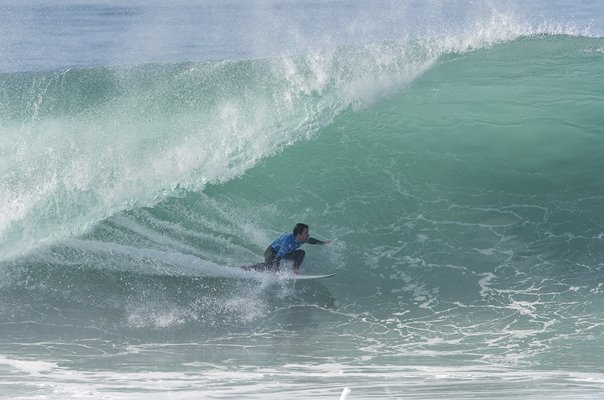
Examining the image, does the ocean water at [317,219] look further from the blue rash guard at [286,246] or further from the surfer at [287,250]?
the blue rash guard at [286,246]

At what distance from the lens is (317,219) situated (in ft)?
43.9

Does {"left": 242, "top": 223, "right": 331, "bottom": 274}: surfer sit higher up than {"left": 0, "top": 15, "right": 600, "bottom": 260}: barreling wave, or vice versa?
{"left": 0, "top": 15, "right": 600, "bottom": 260}: barreling wave

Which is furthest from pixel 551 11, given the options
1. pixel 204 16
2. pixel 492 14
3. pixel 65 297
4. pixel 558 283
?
pixel 65 297

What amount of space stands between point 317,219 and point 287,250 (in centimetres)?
180

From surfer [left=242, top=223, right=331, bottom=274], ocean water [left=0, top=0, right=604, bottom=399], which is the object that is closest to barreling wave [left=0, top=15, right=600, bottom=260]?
ocean water [left=0, top=0, right=604, bottom=399]

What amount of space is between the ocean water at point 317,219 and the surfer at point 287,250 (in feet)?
0.56

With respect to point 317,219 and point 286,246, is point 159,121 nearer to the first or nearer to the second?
point 317,219

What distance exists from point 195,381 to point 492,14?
14990 mm

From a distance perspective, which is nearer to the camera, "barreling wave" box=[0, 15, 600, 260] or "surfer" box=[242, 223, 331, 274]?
"surfer" box=[242, 223, 331, 274]

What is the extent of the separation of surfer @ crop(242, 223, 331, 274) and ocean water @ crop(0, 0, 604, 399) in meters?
0.17

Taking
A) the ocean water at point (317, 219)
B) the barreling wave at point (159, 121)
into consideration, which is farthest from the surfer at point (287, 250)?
the barreling wave at point (159, 121)

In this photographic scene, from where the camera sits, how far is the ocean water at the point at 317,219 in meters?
9.95

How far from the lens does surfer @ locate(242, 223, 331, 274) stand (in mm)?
11633

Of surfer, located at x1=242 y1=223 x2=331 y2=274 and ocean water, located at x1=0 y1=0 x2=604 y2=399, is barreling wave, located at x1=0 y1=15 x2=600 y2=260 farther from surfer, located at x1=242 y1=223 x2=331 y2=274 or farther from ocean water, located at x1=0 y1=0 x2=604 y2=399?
surfer, located at x1=242 y1=223 x2=331 y2=274
